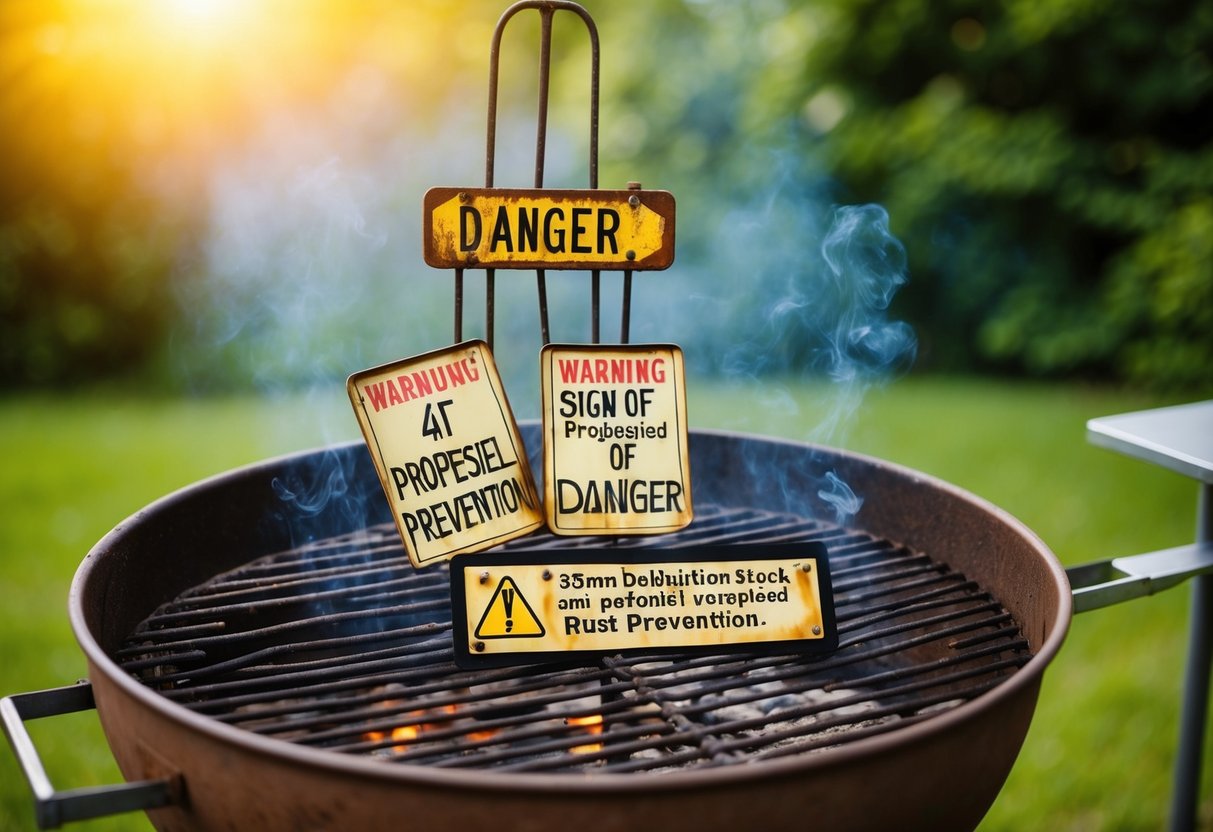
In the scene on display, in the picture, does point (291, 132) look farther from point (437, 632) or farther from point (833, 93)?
point (437, 632)

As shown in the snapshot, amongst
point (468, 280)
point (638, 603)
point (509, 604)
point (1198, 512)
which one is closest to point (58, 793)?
point (509, 604)

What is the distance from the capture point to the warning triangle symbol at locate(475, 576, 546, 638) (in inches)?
59.5

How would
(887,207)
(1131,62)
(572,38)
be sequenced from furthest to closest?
(572,38), (887,207), (1131,62)

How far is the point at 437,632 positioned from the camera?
168 cm

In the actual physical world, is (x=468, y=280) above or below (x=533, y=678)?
above

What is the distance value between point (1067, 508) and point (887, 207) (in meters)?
3.07

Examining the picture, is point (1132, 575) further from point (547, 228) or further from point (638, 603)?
point (547, 228)

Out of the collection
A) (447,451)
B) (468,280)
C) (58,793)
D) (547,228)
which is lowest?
(58,793)

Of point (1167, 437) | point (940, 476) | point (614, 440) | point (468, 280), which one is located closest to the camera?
point (614, 440)

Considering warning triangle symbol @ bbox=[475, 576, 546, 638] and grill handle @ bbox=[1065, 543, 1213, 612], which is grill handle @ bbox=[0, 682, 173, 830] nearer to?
warning triangle symbol @ bbox=[475, 576, 546, 638]

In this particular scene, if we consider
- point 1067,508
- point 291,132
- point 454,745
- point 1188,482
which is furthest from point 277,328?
point 454,745

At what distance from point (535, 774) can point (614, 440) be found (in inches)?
26.4

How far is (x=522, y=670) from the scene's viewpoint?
1.56 meters

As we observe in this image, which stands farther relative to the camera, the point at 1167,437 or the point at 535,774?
the point at 1167,437
